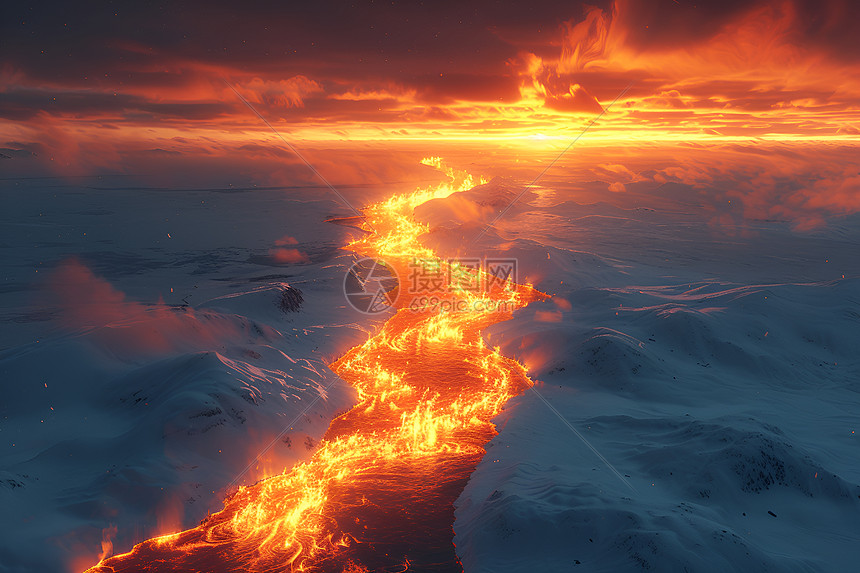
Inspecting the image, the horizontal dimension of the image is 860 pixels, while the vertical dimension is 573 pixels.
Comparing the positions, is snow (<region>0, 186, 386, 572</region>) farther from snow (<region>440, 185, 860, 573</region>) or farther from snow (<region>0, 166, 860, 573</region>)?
snow (<region>440, 185, 860, 573</region>)

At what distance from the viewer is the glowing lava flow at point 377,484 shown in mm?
22094

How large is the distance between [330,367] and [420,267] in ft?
146

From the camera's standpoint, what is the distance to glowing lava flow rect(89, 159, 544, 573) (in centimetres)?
2209

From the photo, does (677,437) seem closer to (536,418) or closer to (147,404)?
(536,418)

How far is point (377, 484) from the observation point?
27531mm

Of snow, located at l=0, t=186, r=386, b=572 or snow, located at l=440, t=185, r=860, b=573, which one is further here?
snow, located at l=0, t=186, r=386, b=572

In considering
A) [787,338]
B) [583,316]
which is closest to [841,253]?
[787,338]

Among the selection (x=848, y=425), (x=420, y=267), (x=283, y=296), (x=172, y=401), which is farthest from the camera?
(x=420, y=267)

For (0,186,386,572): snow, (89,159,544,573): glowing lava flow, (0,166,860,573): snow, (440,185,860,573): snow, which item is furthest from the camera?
(0,186,386,572): snow

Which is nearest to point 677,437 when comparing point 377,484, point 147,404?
point 377,484

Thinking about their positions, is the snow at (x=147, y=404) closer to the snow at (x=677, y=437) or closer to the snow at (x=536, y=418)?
the snow at (x=536, y=418)

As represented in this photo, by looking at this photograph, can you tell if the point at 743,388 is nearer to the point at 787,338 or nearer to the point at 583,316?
the point at 787,338

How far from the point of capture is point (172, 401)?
29000 millimetres

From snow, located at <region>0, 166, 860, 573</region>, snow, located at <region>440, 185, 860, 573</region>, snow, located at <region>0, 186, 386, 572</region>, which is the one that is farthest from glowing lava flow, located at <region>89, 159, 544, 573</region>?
snow, located at <region>440, 185, 860, 573</region>
